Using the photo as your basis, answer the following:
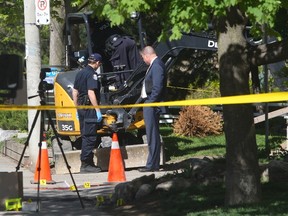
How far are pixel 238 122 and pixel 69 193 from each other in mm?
3918

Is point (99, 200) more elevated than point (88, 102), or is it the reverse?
point (88, 102)

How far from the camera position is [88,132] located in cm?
1603

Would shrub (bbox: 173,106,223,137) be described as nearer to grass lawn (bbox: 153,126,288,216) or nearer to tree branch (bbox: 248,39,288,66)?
grass lawn (bbox: 153,126,288,216)

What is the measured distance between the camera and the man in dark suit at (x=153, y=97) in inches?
617

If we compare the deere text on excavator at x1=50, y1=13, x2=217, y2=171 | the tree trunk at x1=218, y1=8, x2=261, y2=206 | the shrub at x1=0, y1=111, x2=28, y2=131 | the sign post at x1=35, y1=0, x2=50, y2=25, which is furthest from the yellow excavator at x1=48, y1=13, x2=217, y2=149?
the tree trunk at x1=218, y1=8, x2=261, y2=206

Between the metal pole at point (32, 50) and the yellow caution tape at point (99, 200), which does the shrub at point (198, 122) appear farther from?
the yellow caution tape at point (99, 200)

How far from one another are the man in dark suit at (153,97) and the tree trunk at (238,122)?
5233 millimetres

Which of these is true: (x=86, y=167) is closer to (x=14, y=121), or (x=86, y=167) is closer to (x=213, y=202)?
(x=213, y=202)

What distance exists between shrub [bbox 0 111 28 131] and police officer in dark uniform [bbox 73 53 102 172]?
6.84 metres

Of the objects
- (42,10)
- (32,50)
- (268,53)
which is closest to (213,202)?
(268,53)

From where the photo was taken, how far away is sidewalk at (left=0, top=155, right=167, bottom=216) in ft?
38.7

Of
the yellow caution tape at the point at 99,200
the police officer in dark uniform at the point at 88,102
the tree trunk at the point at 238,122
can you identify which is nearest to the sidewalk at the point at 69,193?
the yellow caution tape at the point at 99,200

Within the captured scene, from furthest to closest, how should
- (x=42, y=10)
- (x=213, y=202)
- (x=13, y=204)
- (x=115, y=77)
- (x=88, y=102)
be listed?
(x=115, y=77)
(x=88, y=102)
(x=42, y=10)
(x=13, y=204)
(x=213, y=202)

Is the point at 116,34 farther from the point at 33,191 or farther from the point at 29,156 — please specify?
the point at 33,191
